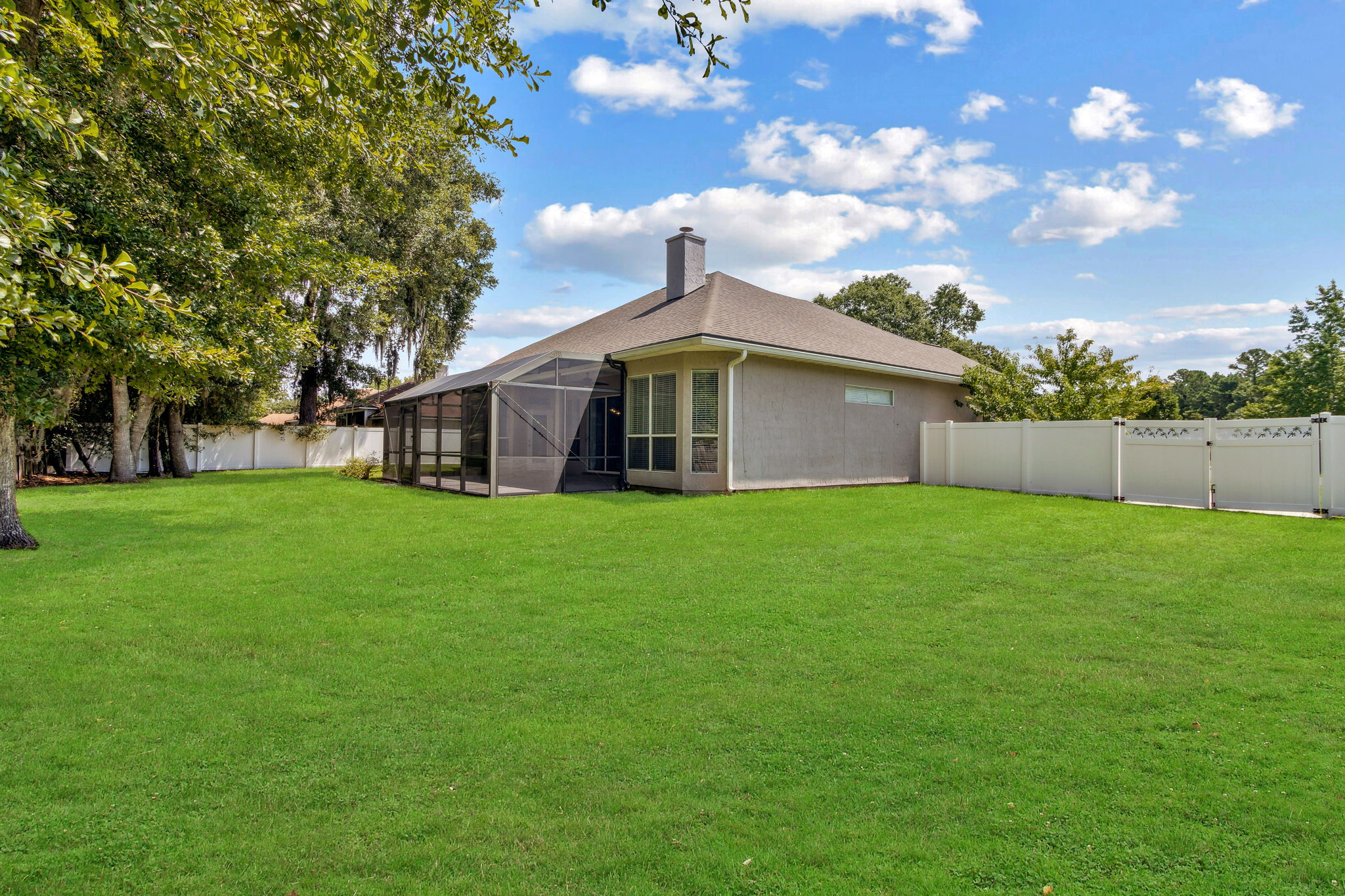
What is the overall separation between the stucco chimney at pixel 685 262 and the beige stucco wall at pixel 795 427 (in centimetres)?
389

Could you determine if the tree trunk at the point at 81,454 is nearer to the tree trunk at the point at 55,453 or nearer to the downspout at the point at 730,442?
the tree trunk at the point at 55,453

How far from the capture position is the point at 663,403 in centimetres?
1309

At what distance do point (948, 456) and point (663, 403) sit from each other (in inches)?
266

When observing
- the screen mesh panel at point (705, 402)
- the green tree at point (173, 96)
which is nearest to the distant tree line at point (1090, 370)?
the screen mesh panel at point (705, 402)

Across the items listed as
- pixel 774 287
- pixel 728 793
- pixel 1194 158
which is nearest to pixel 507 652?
pixel 728 793

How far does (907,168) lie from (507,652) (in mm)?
12539

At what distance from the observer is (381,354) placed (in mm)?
24391

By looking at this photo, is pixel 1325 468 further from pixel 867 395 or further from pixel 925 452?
pixel 867 395

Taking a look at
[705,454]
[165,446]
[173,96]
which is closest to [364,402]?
[165,446]

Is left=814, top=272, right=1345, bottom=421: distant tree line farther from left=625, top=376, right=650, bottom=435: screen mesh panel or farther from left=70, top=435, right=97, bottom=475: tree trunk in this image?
left=70, top=435, right=97, bottom=475: tree trunk

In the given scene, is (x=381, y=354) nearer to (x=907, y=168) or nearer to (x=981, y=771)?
(x=907, y=168)

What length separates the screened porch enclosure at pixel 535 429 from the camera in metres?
12.6

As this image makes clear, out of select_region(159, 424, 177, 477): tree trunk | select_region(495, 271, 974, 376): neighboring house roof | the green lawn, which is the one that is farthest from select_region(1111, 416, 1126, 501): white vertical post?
select_region(159, 424, 177, 477): tree trunk

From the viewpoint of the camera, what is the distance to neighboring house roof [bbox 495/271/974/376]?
13.1 meters
